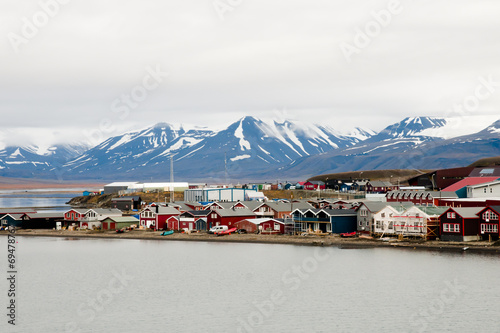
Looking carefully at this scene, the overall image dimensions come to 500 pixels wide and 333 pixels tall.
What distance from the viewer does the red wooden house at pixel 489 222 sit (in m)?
56.0

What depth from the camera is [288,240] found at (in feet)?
208

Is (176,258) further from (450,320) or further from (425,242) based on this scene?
(450,320)

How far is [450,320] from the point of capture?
110 feet

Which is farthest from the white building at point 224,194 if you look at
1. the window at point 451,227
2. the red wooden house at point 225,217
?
the window at point 451,227

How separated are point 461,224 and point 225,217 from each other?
2516 centimetres

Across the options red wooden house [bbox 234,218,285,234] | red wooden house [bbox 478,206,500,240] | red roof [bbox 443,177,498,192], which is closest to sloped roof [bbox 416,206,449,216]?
red wooden house [bbox 478,206,500,240]

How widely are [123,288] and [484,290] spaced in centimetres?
2144

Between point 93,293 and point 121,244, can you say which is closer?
point 93,293

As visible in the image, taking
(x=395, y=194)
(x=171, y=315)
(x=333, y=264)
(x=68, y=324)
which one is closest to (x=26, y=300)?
(x=68, y=324)

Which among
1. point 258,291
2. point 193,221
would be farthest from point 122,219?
point 258,291

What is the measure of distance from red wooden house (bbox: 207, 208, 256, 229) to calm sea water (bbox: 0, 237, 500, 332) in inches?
454

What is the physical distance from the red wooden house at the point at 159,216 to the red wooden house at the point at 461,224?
3115 cm

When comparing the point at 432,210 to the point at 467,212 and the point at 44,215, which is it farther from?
the point at 44,215

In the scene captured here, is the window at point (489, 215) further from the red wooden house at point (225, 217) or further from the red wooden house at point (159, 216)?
the red wooden house at point (159, 216)
